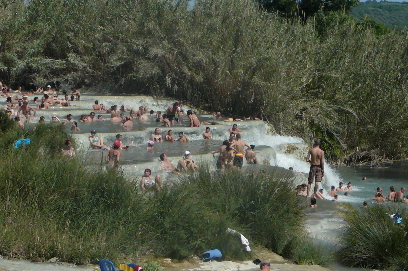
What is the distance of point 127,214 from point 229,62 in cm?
1794

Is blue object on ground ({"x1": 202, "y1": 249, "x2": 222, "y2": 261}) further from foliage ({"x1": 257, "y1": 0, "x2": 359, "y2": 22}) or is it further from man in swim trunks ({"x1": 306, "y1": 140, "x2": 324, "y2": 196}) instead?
foliage ({"x1": 257, "y1": 0, "x2": 359, "y2": 22})

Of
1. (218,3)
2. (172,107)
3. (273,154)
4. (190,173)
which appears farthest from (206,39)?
(190,173)

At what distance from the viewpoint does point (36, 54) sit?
30.5 meters

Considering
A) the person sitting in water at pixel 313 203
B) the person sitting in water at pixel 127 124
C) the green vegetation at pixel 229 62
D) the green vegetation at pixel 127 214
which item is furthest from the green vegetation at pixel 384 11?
the green vegetation at pixel 127 214

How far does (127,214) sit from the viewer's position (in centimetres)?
968

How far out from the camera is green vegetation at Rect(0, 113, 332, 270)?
8734 mm

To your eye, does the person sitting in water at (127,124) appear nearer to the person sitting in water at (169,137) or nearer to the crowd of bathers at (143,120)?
the crowd of bathers at (143,120)

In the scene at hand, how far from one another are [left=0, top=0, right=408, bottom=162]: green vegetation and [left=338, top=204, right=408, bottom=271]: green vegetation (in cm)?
1488

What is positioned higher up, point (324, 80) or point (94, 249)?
point (324, 80)

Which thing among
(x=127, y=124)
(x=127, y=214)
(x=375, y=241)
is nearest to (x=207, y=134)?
(x=127, y=124)

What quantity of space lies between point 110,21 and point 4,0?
221 inches

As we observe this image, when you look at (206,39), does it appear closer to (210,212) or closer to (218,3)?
(218,3)

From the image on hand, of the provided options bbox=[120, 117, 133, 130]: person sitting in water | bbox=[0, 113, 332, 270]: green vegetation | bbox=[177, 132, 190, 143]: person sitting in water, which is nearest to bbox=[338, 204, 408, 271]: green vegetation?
bbox=[0, 113, 332, 270]: green vegetation

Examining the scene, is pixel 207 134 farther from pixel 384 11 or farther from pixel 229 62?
pixel 384 11
